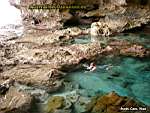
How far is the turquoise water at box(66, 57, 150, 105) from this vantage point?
12.0 m

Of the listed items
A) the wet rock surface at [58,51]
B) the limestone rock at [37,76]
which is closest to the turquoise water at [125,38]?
the wet rock surface at [58,51]

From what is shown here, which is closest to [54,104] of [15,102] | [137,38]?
[15,102]

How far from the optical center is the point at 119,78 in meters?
13.2

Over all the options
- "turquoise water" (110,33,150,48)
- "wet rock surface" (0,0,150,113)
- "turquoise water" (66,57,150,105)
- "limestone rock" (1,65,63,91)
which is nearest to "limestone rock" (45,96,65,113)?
"wet rock surface" (0,0,150,113)

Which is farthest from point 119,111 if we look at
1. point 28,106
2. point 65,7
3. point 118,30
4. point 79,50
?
point 65,7

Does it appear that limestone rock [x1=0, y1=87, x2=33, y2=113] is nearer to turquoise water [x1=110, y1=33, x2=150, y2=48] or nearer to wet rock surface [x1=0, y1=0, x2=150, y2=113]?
wet rock surface [x1=0, y1=0, x2=150, y2=113]

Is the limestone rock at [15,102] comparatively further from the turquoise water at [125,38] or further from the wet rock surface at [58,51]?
the turquoise water at [125,38]

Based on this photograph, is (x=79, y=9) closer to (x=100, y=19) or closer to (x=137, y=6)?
(x=100, y=19)

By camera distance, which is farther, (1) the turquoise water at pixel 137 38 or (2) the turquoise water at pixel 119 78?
(1) the turquoise water at pixel 137 38

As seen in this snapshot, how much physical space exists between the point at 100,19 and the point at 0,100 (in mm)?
13397

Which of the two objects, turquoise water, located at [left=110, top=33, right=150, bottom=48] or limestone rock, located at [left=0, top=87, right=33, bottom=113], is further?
turquoise water, located at [left=110, top=33, right=150, bottom=48]

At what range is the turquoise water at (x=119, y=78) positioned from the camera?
1198 centimetres

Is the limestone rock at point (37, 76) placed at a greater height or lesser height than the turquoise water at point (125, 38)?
lesser

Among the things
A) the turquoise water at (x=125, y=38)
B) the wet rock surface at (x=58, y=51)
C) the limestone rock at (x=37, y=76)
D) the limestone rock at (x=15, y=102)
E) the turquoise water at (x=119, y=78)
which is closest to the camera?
the limestone rock at (x=15, y=102)
